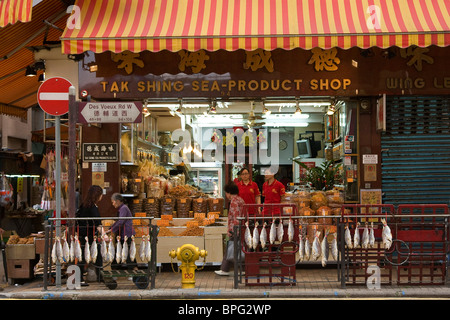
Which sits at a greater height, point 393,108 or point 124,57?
point 124,57

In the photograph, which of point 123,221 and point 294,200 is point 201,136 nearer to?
point 294,200

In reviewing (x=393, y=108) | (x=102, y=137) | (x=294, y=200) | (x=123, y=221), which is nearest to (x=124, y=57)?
(x=102, y=137)

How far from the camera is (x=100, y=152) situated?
1223 cm

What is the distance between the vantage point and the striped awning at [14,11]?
32.7 feet

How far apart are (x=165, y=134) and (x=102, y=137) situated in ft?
14.4

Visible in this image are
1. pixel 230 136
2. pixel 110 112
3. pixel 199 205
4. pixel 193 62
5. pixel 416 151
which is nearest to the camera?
pixel 110 112

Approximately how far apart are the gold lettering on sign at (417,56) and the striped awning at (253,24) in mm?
1229

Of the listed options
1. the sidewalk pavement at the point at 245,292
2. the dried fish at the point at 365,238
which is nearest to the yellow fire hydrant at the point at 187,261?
the sidewalk pavement at the point at 245,292

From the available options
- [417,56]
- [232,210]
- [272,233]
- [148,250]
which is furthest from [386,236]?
[417,56]

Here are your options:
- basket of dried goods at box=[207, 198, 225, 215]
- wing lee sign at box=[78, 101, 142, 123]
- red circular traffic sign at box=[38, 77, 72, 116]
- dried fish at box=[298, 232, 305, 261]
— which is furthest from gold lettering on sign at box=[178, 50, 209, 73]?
dried fish at box=[298, 232, 305, 261]

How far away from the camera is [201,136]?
17.0m

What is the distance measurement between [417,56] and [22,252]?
8686 millimetres

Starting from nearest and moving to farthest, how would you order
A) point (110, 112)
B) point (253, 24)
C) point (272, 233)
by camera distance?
1. point (272, 233)
2. point (110, 112)
3. point (253, 24)

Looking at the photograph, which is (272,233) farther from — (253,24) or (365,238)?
(253,24)
